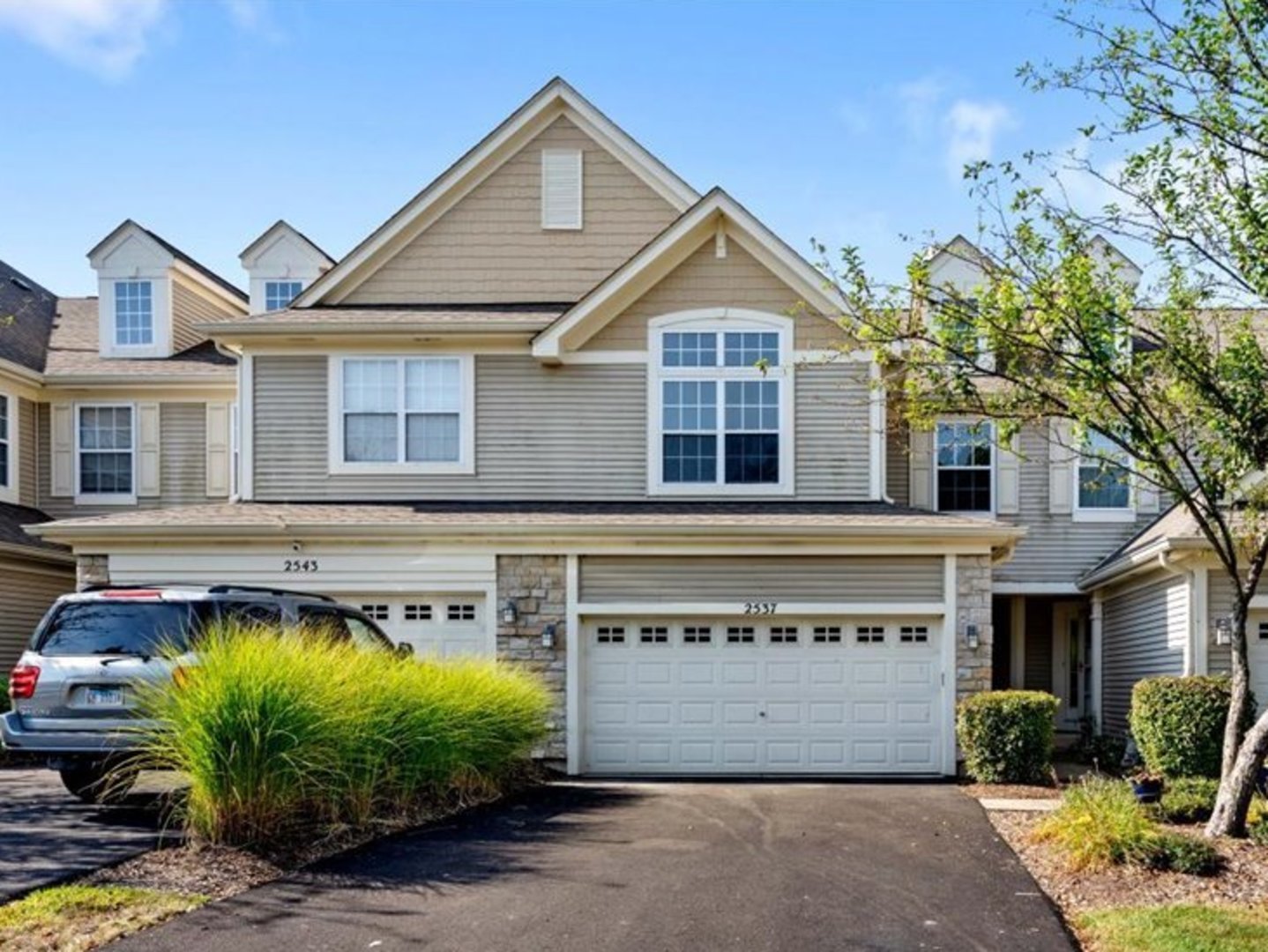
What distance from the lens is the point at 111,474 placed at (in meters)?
21.8

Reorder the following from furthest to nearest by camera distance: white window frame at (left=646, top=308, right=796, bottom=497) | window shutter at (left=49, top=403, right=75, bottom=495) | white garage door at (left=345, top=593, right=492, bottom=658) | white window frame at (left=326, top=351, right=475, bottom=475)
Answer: window shutter at (left=49, top=403, right=75, bottom=495), white window frame at (left=326, top=351, right=475, bottom=475), white window frame at (left=646, top=308, right=796, bottom=497), white garage door at (left=345, top=593, right=492, bottom=658)

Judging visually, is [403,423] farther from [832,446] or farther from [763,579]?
[832,446]

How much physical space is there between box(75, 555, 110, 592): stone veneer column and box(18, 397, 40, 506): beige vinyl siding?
5464 millimetres

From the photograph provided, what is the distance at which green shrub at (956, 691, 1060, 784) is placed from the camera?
1539cm

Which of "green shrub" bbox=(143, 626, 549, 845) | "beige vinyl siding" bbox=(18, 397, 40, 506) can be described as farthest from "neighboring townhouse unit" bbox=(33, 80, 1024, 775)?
"beige vinyl siding" bbox=(18, 397, 40, 506)

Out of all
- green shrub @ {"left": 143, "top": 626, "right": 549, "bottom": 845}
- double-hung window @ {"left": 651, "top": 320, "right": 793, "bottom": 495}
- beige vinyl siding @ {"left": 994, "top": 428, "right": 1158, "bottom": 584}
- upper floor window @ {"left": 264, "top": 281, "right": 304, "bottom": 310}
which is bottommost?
green shrub @ {"left": 143, "top": 626, "right": 549, "bottom": 845}

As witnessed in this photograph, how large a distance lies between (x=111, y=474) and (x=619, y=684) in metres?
10.00

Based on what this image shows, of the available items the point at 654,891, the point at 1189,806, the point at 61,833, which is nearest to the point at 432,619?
the point at 61,833

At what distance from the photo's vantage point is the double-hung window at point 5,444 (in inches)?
826

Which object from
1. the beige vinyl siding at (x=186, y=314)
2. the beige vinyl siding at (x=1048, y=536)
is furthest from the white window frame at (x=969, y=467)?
the beige vinyl siding at (x=186, y=314)

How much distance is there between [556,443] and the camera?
18.2m

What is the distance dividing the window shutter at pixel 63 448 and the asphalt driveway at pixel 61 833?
9.52 metres

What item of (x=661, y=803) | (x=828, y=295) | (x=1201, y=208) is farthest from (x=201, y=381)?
(x=1201, y=208)

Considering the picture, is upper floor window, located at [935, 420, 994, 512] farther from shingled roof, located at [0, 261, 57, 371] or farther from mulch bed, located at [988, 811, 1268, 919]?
shingled roof, located at [0, 261, 57, 371]
